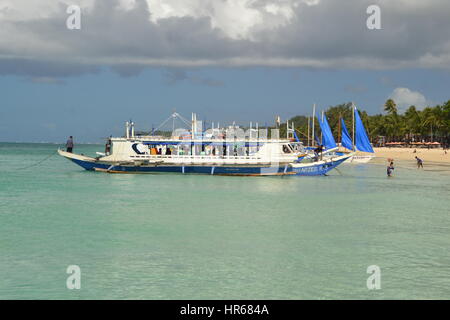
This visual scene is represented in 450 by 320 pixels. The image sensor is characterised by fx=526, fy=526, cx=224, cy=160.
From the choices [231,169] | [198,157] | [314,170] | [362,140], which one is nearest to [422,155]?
[362,140]

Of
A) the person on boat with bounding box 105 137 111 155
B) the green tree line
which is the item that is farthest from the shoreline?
the person on boat with bounding box 105 137 111 155

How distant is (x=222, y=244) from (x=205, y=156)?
23742 mm

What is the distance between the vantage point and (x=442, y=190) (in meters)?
33.2

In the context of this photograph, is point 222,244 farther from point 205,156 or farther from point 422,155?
point 422,155

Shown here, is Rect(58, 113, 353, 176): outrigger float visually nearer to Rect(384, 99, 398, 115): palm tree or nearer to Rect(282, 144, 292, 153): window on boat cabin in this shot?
Rect(282, 144, 292, 153): window on boat cabin

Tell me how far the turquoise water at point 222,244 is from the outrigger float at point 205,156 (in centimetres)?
923

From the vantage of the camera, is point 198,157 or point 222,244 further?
point 198,157

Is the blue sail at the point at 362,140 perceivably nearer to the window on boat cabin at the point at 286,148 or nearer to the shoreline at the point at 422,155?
the window on boat cabin at the point at 286,148

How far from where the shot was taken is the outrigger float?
1507 inches

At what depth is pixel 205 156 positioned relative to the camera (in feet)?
127

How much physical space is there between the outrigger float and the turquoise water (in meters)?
9.23
